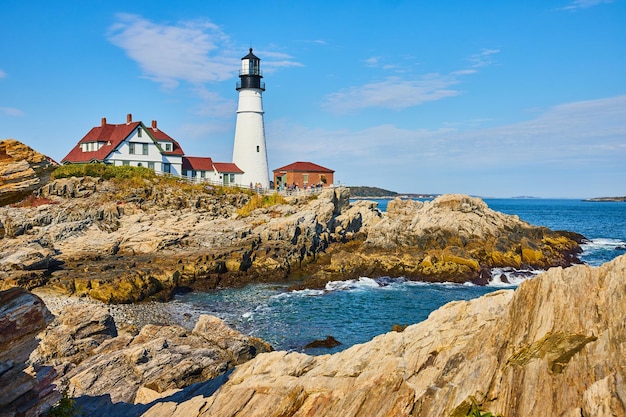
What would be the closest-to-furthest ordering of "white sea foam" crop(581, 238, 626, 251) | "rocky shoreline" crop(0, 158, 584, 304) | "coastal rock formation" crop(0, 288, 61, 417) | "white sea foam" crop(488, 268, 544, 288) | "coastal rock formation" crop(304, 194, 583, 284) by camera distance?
1. "coastal rock formation" crop(0, 288, 61, 417)
2. "rocky shoreline" crop(0, 158, 584, 304)
3. "white sea foam" crop(488, 268, 544, 288)
4. "coastal rock formation" crop(304, 194, 583, 284)
5. "white sea foam" crop(581, 238, 626, 251)

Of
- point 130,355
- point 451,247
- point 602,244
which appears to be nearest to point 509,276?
point 451,247

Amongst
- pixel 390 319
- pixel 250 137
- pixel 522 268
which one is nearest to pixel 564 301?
pixel 390 319

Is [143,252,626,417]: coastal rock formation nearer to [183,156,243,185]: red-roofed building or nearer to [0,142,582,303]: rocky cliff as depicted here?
[0,142,582,303]: rocky cliff

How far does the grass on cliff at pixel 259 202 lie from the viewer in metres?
48.8

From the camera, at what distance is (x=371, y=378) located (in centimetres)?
1218

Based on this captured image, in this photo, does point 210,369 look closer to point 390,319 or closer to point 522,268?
point 390,319

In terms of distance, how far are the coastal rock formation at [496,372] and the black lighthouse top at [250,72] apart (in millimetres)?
48652

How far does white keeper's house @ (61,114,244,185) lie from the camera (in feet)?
182

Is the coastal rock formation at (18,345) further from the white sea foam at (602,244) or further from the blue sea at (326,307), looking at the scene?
the white sea foam at (602,244)

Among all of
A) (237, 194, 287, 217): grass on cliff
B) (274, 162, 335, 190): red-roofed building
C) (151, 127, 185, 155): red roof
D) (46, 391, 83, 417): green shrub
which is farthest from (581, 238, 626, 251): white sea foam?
(46, 391, 83, 417): green shrub

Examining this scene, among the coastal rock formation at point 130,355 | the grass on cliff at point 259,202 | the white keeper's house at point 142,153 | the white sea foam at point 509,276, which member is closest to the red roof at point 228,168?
the white keeper's house at point 142,153

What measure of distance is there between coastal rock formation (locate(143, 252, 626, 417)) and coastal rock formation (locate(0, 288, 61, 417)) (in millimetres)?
3092

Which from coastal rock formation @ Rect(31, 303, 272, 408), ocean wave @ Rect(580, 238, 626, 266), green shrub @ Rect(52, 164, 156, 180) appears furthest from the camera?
green shrub @ Rect(52, 164, 156, 180)

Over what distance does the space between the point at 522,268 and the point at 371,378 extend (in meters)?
32.8
